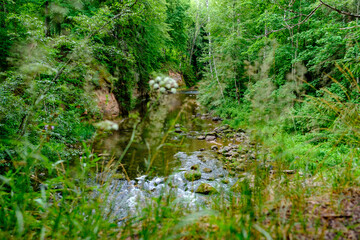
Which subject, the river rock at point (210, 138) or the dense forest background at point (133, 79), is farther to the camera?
the river rock at point (210, 138)

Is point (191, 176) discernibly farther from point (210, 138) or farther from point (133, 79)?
point (133, 79)

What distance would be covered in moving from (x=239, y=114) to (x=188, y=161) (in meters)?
6.47

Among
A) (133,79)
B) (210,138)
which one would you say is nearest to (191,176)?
(210,138)

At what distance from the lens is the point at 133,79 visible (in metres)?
14.7


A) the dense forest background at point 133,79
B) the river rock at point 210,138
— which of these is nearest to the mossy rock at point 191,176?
the dense forest background at point 133,79

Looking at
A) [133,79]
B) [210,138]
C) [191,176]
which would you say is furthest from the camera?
[133,79]

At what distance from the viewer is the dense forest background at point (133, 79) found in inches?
73.8

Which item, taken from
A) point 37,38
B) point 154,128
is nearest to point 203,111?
point 37,38

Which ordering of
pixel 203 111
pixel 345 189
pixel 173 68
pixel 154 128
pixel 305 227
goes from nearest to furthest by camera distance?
pixel 305 227
pixel 345 189
pixel 154 128
pixel 203 111
pixel 173 68

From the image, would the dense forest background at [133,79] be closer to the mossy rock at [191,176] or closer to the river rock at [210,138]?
the river rock at [210,138]

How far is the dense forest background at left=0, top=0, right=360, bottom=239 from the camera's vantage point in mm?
1874

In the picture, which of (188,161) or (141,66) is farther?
(141,66)

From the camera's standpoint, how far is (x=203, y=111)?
16062 mm

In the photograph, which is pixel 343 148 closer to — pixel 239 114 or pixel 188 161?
pixel 188 161
